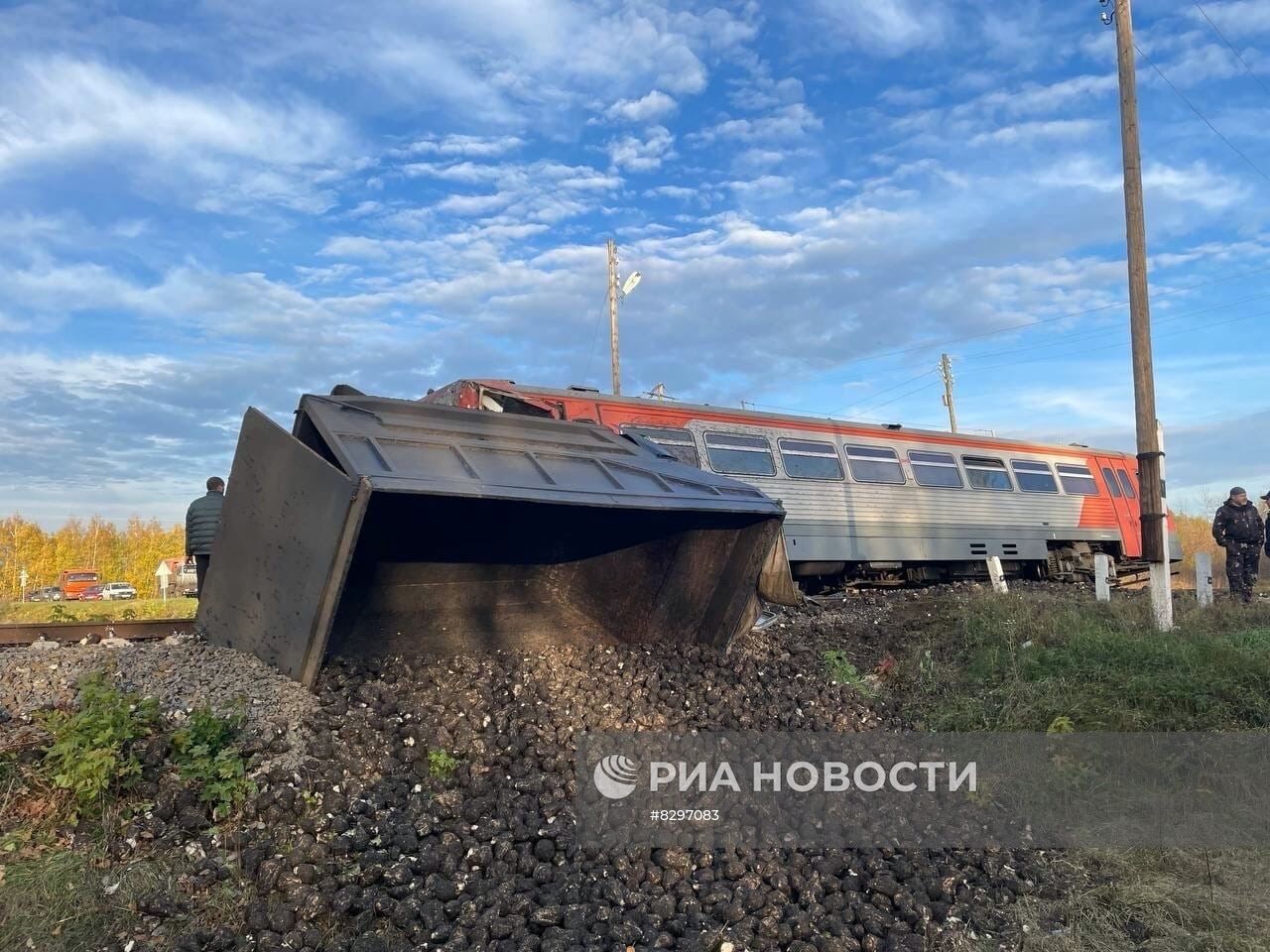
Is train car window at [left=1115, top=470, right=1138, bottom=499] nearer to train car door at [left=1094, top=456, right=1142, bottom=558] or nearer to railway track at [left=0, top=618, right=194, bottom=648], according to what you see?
train car door at [left=1094, top=456, right=1142, bottom=558]

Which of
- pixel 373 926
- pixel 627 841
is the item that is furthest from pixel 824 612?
pixel 373 926

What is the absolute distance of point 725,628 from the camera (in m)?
5.63

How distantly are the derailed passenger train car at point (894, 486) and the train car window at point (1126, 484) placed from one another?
0.75 ft

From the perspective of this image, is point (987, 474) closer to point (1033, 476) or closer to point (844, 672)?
point (1033, 476)

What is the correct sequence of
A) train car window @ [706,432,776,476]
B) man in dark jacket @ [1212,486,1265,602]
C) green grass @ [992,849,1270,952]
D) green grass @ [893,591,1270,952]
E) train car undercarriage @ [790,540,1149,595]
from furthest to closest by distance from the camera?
train car undercarriage @ [790,540,1149,595]
train car window @ [706,432,776,476]
man in dark jacket @ [1212,486,1265,602]
green grass @ [893,591,1270,952]
green grass @ [992,849,1270,952]

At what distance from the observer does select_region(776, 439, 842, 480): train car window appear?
40.9 feet

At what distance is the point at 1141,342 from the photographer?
8602 mm

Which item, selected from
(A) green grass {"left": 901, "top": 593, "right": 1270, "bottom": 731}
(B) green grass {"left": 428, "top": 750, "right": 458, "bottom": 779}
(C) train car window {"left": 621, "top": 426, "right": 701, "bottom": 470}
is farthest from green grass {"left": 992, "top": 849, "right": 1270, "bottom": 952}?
(C) train car window {"left": 621, "top": 426, "right": 701, "bottom": 470}

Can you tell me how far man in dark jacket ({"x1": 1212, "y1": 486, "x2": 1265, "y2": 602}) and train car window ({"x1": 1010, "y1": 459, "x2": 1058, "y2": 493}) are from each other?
15.9ft

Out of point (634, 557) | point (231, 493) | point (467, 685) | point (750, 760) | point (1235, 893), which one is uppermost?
point (231, 493)

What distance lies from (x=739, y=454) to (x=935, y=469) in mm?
4427

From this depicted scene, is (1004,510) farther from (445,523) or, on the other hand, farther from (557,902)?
(557,902)

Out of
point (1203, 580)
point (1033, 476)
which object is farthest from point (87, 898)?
point (1033, 476)

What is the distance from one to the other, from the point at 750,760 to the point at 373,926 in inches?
78.0
